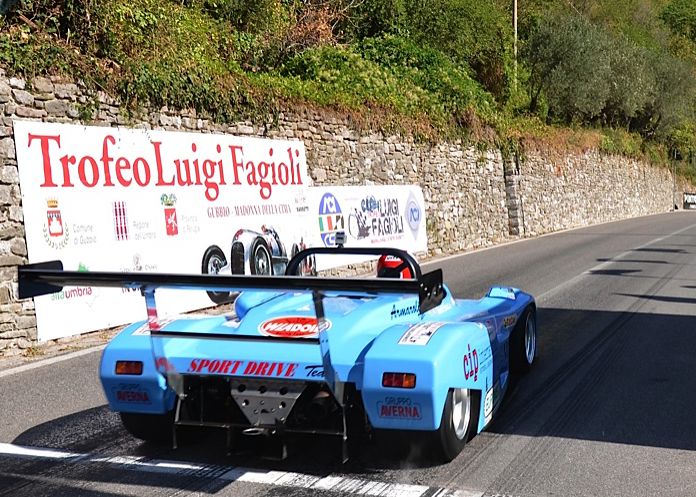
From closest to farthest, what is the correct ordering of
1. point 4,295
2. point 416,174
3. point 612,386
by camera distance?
point 612,386 < point 4,295 < point 416,174

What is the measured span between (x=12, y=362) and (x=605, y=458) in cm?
598

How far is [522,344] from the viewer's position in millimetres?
6566

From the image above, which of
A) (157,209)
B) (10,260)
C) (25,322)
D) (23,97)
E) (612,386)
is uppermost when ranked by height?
(23,97)

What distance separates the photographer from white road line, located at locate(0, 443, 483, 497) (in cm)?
419

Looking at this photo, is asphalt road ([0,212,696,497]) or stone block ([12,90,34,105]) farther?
stone block ([12,90,34,105])

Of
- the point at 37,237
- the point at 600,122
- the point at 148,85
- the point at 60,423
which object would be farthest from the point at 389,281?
the point at 600,122

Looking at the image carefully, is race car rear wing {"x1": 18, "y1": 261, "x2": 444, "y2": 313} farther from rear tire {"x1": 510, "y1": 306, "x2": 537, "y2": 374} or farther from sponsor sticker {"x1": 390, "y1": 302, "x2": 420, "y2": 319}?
rear tire {"x1": 510, "y1": 306, "x2": 537, "y2": 374}

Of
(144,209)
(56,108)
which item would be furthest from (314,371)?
(144,209)

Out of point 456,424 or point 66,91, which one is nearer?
point 456,424

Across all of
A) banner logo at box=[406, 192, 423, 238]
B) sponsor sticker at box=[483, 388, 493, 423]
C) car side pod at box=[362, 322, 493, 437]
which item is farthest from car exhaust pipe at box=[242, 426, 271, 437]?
banner logo at box=[406, 192, 423, 238]

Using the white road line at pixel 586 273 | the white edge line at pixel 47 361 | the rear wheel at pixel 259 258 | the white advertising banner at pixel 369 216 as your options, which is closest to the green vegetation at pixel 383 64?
the white advertising banner at pixel 369 216

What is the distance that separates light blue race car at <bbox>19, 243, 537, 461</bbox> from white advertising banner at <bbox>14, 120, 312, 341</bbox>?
4844 millimetres

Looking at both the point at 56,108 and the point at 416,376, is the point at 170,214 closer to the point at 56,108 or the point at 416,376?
the point at 56,108

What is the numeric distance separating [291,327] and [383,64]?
21734mm
